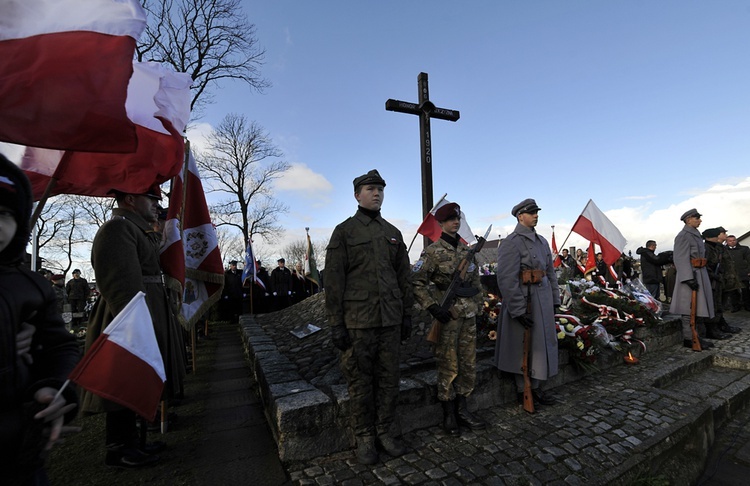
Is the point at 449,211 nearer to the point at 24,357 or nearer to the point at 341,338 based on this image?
the point at 341,338

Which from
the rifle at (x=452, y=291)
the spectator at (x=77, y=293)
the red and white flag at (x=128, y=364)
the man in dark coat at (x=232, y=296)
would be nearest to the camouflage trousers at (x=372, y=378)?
the rifle at (x=452, y=291)

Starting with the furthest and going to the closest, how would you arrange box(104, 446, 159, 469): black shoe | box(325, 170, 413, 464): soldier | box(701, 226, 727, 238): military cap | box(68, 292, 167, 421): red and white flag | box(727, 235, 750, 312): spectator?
1. box(727, 235, 750, 312): spectator
2. box(701, 226, 727, 238): military cap
3. box(325, 170, 413, 464): soldier
4. box(104, 446, 159, 469): black shoe
5. box(68, 292, 167, 421): red and white flag

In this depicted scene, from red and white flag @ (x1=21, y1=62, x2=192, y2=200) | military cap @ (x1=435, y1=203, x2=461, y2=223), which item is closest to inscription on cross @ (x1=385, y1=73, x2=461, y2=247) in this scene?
military cap @ (x1=435, y1=203, x2=461, y2=223)

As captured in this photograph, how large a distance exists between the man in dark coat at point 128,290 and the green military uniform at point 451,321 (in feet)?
7.14

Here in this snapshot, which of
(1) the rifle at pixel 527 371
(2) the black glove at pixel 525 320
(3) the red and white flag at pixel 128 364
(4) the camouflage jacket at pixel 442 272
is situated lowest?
(1) the rifle at pixel 527 371

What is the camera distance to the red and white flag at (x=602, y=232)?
6.82m

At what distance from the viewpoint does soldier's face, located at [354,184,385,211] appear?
10.4 ft

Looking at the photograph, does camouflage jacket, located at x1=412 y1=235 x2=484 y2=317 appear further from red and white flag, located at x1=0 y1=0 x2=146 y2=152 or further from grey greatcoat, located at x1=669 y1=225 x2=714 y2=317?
grey greatcoat, located at x1=669 y1=225 x2=714 y2=317

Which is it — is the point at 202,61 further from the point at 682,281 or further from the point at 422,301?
the point at 682,281

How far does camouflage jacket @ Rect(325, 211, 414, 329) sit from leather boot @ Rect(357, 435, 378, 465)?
883 millimetres

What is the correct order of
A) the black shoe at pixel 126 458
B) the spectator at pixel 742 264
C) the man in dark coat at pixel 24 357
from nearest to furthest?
the man in dark coat at pixel 24 357 → the black shoe at pixel 126 458 → the spectator at pixel 742 264

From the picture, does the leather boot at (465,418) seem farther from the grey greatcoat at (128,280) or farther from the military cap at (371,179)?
the grey greatcoat at (128,280)

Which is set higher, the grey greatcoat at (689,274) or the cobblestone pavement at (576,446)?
the grey greatcoat at (689,274)

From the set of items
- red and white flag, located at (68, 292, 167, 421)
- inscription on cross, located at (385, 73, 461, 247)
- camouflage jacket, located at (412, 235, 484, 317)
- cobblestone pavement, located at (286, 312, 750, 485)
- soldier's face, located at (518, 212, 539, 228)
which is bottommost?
cobblestone pavement, located at (286, 312, 750, 485)
